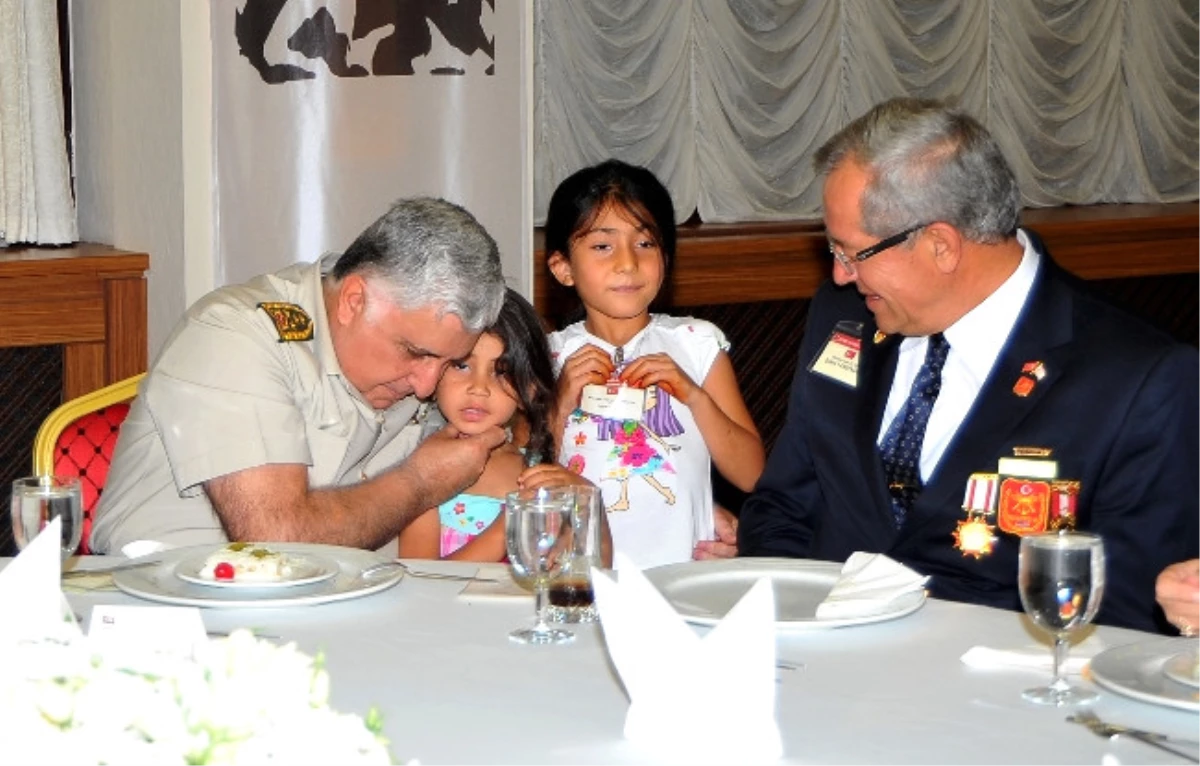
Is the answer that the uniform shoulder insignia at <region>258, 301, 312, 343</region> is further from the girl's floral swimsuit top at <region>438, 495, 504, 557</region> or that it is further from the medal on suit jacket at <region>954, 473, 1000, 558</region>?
the medal on suit jacket at <region>954, 473, 1000, 558</region>

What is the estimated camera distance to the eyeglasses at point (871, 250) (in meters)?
2.82

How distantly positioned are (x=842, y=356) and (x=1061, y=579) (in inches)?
49.3

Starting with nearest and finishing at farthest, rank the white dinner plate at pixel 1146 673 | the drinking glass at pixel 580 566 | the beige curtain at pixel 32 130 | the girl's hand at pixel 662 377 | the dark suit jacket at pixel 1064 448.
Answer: the white dinner plate at pixel 1146 673 → the drinking glass at pixel 580 566 → the dark suit jacket at pixel 1064 448 → the girl's hand at pixel 662 377 → the beige curtain at pixel 32 130

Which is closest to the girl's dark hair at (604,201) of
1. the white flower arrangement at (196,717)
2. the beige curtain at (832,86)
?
the beige curtain at (832,86)

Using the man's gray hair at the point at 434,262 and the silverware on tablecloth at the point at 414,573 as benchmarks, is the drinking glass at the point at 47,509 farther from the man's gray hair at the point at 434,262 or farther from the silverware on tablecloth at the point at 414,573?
the man's gray hair at the point at 434,262

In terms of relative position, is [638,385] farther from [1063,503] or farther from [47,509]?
[47,509]

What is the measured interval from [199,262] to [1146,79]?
4838 mm

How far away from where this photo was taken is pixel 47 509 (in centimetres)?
209

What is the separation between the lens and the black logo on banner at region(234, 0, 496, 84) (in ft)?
13.4

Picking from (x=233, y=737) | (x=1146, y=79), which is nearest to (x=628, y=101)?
(x=1146, y=79)

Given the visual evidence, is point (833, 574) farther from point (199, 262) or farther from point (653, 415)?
point (199, 262)

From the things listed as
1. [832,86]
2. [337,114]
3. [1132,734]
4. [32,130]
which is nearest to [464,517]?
[337,114]

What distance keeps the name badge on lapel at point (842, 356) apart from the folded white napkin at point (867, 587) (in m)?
0.71

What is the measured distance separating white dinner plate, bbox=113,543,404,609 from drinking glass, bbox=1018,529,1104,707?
2.73 ft
